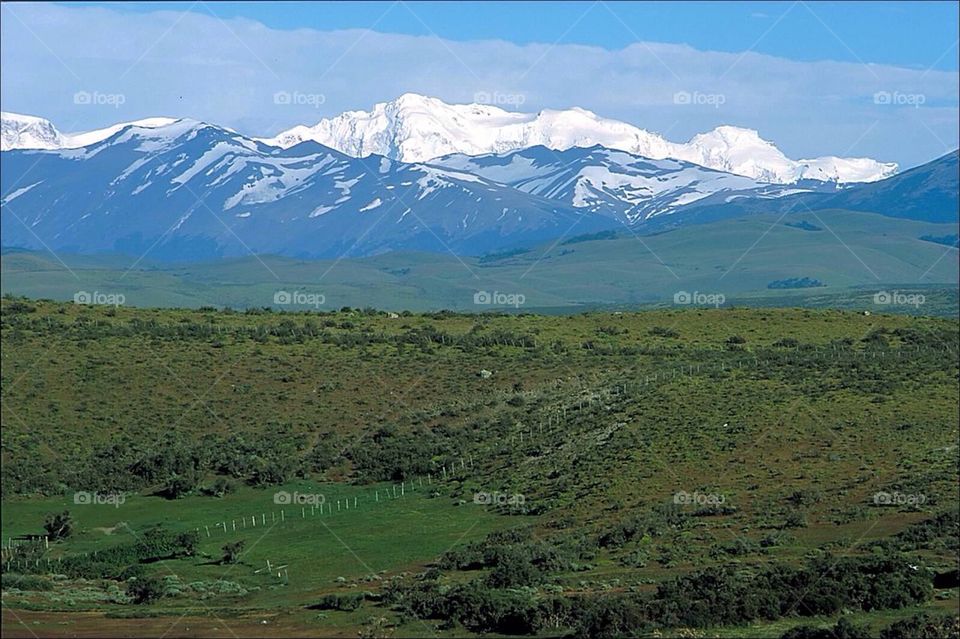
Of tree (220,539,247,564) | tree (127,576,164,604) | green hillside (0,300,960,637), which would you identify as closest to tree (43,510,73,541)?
green hillside (0,300,960,637)

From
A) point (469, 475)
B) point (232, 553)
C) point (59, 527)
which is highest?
point (59, 527)

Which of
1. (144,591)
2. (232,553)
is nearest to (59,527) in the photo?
(144,591)

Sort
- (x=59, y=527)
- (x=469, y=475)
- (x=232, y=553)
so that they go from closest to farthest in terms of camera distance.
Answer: (x=59, y=527)
(x=232, y=553)
(x=469, y=475)

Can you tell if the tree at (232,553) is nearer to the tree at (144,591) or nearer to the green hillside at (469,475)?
the green hillside at (469,475)

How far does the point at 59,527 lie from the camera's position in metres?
41.9

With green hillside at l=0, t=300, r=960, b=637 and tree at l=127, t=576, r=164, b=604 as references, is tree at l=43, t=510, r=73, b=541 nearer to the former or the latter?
green hillside at l=0, t=300, r=960, b=637

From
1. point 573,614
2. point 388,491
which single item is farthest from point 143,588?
point 388,491

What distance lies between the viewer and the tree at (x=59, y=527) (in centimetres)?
4166

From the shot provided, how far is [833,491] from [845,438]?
24.9ft

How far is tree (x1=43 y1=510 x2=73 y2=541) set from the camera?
41.7 metres

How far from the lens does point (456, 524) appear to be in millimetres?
51688

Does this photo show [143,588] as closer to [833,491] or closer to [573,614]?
[573,614]

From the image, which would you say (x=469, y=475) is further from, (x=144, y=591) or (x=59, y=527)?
(x=144, y=591)

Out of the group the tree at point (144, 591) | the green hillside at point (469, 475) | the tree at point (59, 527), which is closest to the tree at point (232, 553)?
the green hillside at point (469, 475)
